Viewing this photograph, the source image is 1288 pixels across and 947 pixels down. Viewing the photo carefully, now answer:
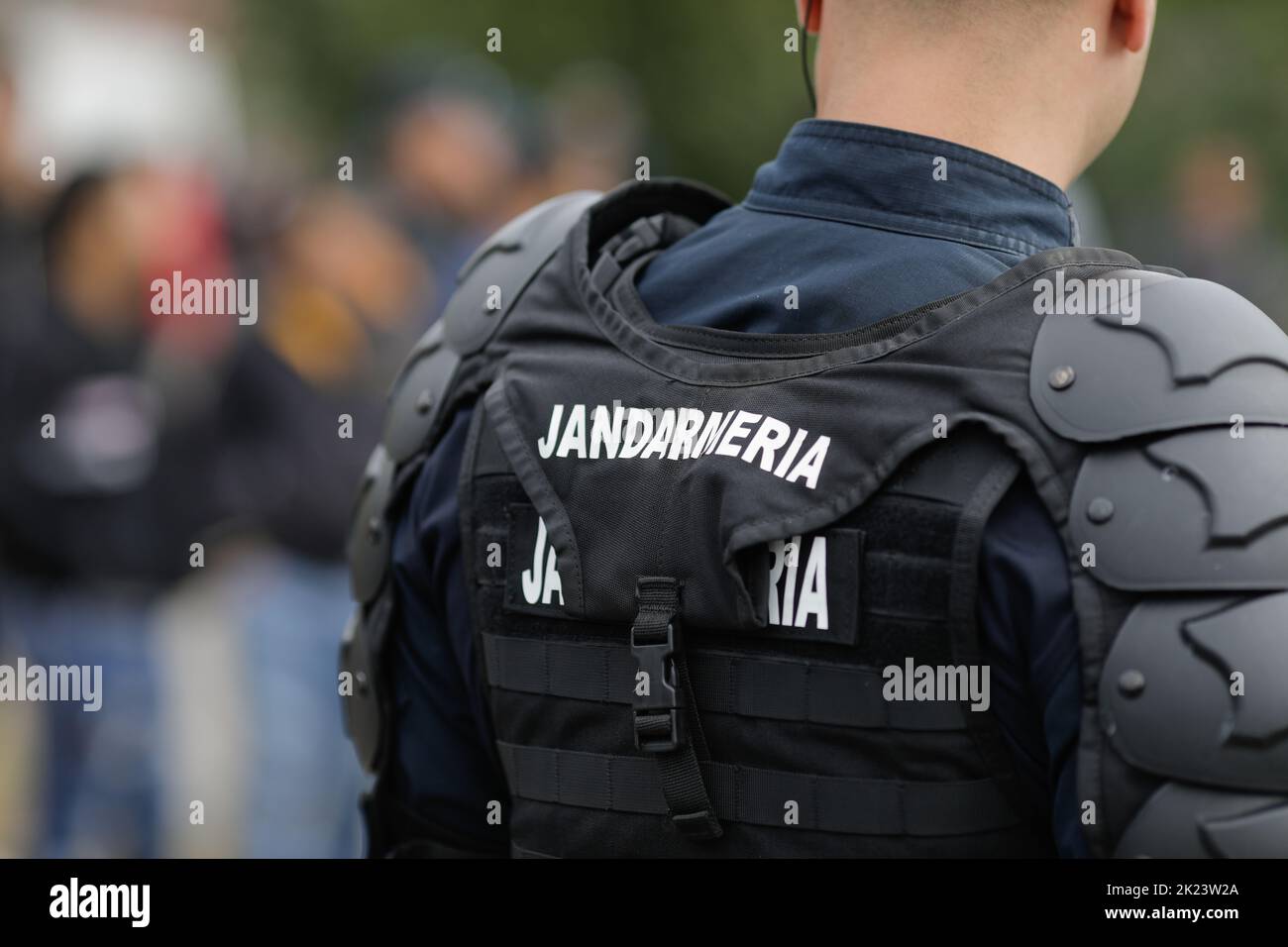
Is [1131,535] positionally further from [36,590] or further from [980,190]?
[36,590]

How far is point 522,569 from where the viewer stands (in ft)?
6.58

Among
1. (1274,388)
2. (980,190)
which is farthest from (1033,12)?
(1274,388)

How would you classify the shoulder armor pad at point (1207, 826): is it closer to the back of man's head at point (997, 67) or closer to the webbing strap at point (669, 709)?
the webbing strap at point (669, 709)

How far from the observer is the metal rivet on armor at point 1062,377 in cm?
170

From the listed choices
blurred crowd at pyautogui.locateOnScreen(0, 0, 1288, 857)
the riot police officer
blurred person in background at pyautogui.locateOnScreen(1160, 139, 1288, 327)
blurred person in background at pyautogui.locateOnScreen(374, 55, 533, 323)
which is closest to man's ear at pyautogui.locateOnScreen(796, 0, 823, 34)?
the riot police officer

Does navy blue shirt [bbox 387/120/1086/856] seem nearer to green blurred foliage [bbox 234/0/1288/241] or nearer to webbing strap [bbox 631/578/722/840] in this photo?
webbing strap [bbox 631/578/722/840]

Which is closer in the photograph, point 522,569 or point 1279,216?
point 522,569

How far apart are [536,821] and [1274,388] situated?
102 cm

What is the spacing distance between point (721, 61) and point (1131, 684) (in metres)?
12.2
